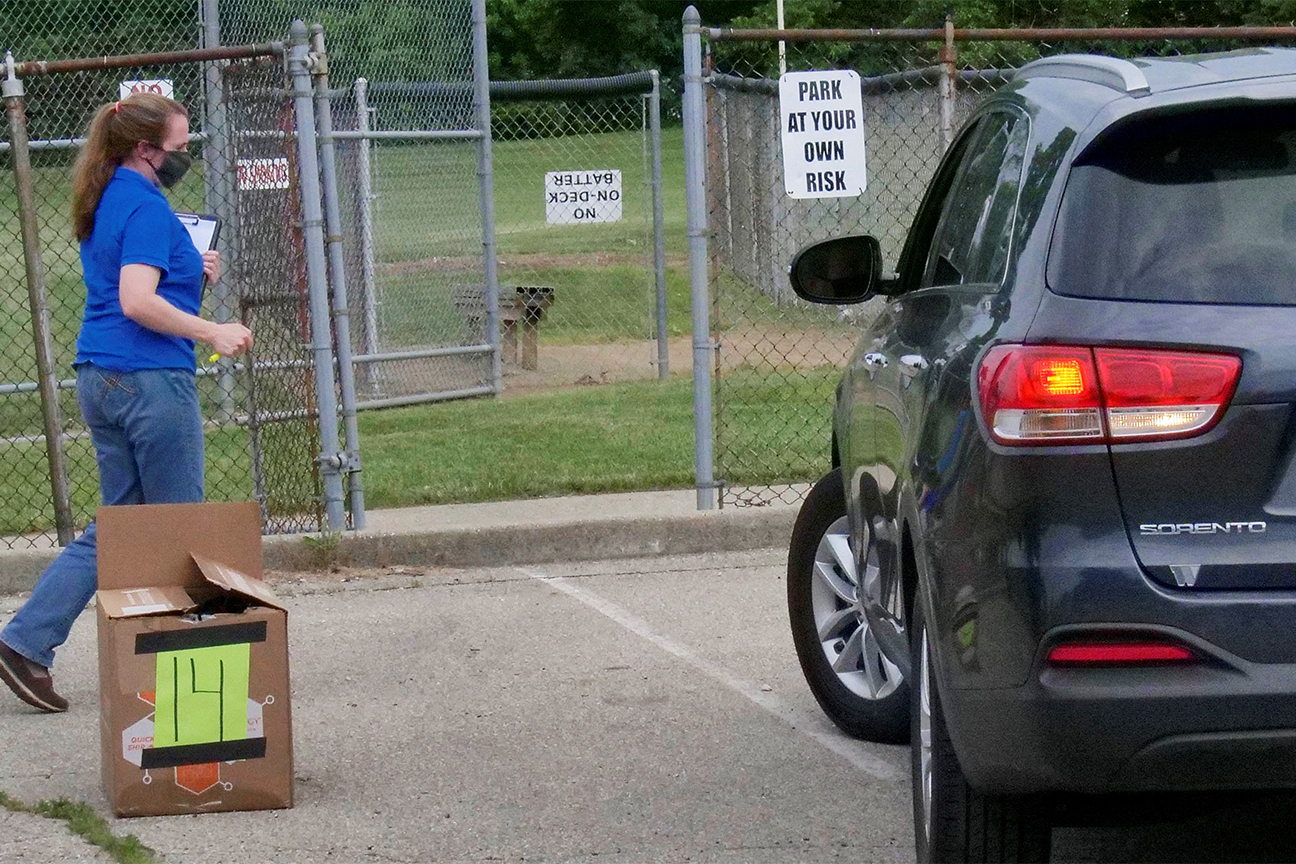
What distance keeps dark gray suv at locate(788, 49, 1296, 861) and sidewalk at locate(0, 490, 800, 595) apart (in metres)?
4.56

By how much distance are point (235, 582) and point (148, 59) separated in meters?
3.37

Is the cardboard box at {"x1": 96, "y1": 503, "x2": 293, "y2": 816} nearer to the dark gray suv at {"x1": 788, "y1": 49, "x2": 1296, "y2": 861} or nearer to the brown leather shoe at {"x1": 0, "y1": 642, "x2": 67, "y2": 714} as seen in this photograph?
the brown leather shoe at {"x1": 0, "y1": 642, "x2": 67, "y2": 714}

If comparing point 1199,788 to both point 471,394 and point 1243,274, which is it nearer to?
point 1243,274

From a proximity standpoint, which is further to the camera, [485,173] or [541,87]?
[541,87]

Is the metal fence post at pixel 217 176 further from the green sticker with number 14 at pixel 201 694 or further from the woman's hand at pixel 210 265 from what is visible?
the green sticker with number 14 at pixel 201 694

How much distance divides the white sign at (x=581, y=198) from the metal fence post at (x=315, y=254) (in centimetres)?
560

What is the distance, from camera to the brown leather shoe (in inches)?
227

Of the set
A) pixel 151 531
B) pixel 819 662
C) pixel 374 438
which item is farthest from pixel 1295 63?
pixel 374 438

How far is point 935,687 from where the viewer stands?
11.4ft

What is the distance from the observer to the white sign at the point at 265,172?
7930 millimetres

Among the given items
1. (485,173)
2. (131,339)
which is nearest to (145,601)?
(131,339)

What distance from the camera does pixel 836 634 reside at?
546 centimetres

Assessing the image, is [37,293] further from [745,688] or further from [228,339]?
[745,688]

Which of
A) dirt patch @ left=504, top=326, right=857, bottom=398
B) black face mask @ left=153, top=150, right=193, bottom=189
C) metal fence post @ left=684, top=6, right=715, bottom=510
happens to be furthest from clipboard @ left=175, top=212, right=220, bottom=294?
dirt patch @ left=504, top=326, right=857, bottom=398
